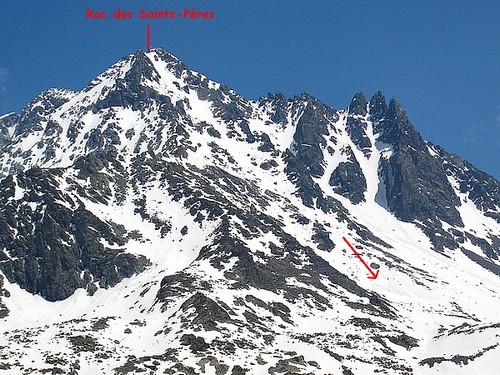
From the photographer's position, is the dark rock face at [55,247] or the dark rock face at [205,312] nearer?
the dark rock face at [205,312]

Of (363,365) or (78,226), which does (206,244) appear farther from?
(363,365)

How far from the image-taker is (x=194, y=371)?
80.2 meters

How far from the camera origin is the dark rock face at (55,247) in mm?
167875

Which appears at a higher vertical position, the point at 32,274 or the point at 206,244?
the point at 206,244

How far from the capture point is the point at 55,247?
6954 inches

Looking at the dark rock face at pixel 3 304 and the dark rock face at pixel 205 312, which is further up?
the dark rock face at pixel 205 312

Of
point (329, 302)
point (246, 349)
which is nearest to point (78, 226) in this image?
point (329, 302)

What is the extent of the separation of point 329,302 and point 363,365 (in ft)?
209

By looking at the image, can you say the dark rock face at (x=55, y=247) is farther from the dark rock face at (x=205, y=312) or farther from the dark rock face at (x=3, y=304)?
the dark rock face at (x=205, y=312)

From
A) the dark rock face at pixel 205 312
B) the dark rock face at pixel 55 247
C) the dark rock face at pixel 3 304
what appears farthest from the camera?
the dark rock face at pixel 55 247

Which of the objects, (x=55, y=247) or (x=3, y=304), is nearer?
(x=3, y=304)

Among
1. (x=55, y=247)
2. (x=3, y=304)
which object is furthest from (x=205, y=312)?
(x=55, y=247)

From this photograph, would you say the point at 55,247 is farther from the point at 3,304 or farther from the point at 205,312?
the point at 205,312

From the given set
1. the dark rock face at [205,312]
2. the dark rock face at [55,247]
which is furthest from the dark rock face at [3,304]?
the dark rock face at [205,312]
